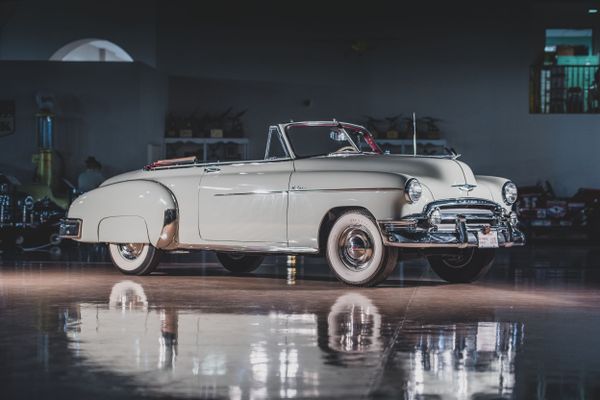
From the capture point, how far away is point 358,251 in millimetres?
10625

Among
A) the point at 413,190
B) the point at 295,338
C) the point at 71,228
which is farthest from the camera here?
the point at 71,228

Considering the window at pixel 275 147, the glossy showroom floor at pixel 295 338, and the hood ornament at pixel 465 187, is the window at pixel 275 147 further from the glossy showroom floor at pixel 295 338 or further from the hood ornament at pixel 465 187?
the hood ornament at pixel 465 187

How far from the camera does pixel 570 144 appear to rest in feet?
85.6

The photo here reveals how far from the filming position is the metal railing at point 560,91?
26328 mm

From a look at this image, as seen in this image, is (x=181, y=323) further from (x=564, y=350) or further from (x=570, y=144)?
(x=570, y=144)

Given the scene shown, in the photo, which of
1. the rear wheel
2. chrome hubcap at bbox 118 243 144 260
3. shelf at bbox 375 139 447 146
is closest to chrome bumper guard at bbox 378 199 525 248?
the rear wheel

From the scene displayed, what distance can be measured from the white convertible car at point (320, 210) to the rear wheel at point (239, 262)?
104 centimetres

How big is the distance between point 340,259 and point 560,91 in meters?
17.3

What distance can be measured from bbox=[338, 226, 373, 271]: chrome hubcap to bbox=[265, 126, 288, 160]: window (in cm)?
128

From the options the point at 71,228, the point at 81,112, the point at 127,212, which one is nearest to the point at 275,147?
the point at 127,212

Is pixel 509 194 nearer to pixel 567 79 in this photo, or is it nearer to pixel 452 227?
pixel 452 227

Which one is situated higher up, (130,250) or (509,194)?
(509,194)

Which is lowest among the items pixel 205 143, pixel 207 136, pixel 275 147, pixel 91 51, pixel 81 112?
pixel 275 147

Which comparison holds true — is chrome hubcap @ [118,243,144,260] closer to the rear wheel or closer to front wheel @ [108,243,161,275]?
front wheel @ [108,243,161,275]
